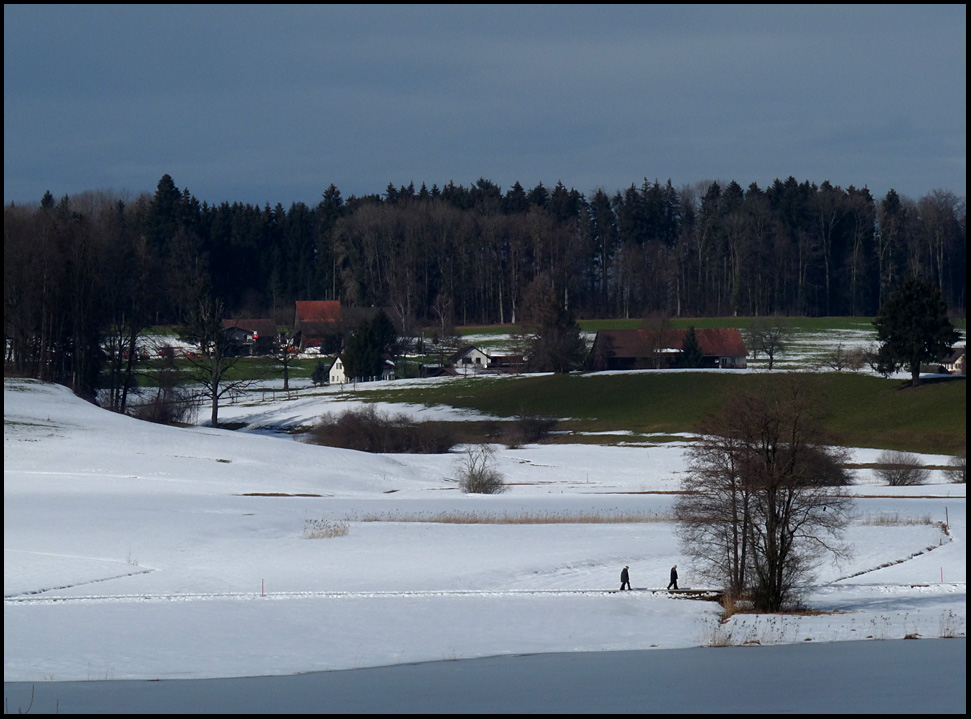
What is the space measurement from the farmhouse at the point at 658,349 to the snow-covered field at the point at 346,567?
157ft

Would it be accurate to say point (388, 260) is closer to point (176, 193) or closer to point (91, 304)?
point (176, 193)

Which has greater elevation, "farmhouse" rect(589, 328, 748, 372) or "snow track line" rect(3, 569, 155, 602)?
"farmhouse" rect(589, 328, 748, 372)

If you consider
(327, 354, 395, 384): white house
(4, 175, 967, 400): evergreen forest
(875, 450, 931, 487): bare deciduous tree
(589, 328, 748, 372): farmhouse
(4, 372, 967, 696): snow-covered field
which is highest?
(4, 175, 967, 400): evergreen forest

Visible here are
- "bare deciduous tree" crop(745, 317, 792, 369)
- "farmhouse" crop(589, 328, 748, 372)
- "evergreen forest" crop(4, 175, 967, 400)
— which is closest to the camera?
"farmhouse" crop(589, 328, 748, 372)

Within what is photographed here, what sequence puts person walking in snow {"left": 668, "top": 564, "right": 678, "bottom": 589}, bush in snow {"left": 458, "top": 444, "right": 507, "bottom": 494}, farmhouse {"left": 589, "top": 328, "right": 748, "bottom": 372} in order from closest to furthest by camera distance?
person walking in snow {"left": 668, "top": 564, "right": 678, "bottom": 589}, bush in snow {"left": 458, "top": 444, "right": 507, "bottom": 494}, farmhouse {"left": 589, "top": 328, "right": 748, "bottom": 372}

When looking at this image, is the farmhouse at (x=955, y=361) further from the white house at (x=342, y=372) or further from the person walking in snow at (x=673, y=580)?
the person walking in snow at (x=673, y=580)

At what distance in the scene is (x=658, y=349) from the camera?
322ft

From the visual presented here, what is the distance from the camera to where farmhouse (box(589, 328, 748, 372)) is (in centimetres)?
9831

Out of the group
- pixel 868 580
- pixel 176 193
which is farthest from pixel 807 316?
pixel 868 580

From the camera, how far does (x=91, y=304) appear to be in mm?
70438

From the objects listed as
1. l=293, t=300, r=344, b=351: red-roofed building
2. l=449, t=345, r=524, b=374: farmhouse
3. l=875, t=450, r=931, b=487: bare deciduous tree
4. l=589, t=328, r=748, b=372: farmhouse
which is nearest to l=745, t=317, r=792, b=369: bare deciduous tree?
l=589, t=328, r=748, b=372: farmhouse

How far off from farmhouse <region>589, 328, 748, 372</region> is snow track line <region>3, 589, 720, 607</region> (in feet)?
231

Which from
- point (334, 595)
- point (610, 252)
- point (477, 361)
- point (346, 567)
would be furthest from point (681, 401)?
point (610, 252)

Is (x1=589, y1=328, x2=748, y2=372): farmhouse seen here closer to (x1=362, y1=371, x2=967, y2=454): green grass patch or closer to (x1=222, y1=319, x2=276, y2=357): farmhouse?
(x1=362, y1=371, x2=967, y2=454): green grass patch
